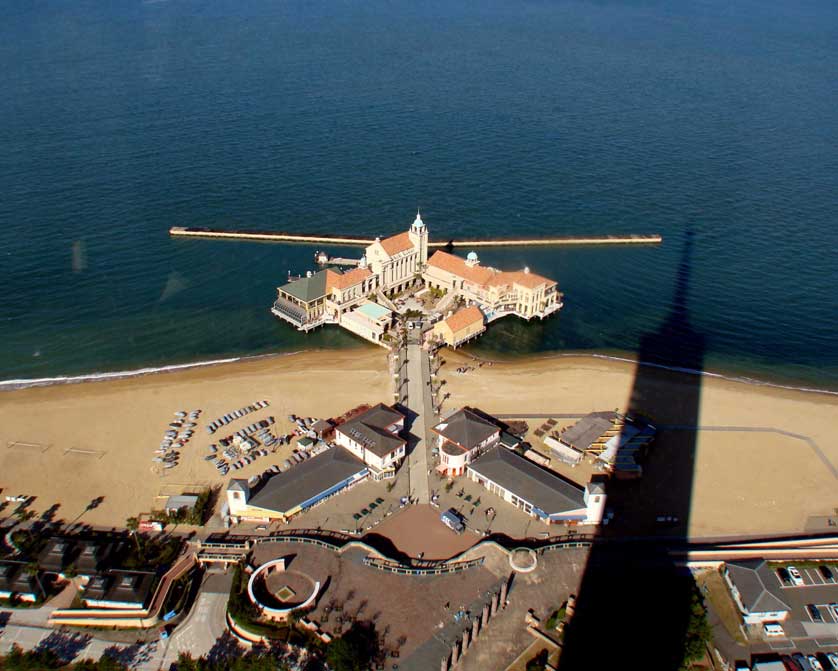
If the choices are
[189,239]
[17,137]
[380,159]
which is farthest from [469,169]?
[17,137]

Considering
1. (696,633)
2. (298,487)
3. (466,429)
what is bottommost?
(696,633)

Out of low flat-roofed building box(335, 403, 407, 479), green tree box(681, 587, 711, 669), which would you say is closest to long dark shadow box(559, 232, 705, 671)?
green tree box(681, 587, 711, 669)

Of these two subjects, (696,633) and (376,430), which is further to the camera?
(376,430)

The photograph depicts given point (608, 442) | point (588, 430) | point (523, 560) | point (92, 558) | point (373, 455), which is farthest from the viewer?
point (588, 430)

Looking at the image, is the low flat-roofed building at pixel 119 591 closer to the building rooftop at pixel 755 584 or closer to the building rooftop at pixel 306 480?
the building rooftop at pixel 306 480

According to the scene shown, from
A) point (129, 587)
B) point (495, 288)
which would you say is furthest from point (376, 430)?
point (495, 288)

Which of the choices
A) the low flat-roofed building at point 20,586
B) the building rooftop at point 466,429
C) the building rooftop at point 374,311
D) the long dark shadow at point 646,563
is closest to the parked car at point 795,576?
the long dark shadow at point 646,563

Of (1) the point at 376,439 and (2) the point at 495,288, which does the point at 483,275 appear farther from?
(1) the point at 376,439
